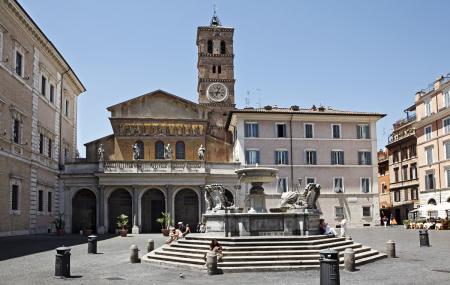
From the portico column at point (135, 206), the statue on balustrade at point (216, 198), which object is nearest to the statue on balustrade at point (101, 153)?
the portico column at point (135, 206)

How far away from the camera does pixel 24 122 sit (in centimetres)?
3456

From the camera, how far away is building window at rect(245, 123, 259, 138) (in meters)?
A: 47.4

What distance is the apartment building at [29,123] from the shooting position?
30.9 meters

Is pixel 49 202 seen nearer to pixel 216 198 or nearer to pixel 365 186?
pixel 216 198

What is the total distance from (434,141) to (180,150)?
23.9 metres

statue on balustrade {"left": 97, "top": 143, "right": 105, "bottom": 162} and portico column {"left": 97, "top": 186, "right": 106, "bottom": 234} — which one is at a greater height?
statue on balustrade {"left": 97, "top": 143, "right": 105, "bottom": 162}

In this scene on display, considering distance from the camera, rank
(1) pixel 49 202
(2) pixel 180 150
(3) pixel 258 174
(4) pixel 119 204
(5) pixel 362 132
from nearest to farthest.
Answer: (3) pixel 258 174 < (1) pixel 49 202 < (4) pixel 119 204 < (2) pixel 180 150 < (5) pixel 362 132

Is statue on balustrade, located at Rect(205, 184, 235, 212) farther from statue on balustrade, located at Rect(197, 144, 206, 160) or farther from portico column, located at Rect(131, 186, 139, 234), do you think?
portico column, located at Rect(131, 186, 139, 234)

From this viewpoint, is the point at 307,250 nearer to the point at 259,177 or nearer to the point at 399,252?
the point at 259,177

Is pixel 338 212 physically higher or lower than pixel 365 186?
lower

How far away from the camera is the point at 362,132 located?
4941cm

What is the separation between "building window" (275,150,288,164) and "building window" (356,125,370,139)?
7.19 metres

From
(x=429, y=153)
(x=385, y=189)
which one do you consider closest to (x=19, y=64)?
(x=429, y=153)

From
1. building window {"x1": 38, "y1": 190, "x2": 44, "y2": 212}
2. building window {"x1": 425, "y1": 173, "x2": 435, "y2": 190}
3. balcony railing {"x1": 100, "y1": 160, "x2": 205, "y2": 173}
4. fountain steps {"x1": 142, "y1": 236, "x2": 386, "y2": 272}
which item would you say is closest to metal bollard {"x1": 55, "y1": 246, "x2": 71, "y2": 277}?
fountain steps {"x1": 142, "y1": 236, "x2": 386, "y2": 272}
